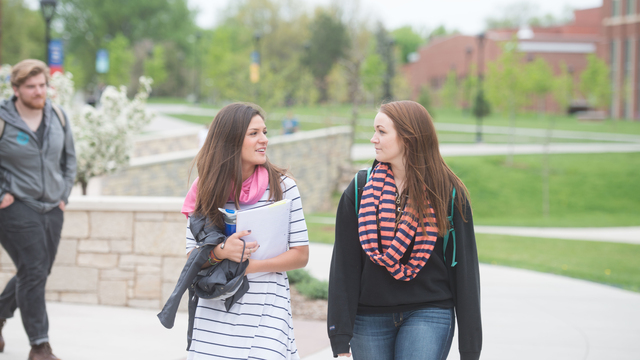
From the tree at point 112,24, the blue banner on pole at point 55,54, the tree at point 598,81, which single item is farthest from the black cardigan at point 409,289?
the tree at point 112,24

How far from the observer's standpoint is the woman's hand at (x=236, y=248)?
2.61 m

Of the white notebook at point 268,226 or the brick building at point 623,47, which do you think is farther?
the brick building at point 623,47

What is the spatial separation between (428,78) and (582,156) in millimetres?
48073

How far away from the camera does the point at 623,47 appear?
180ft

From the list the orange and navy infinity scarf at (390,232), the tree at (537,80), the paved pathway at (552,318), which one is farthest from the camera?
the tree at (537,80)

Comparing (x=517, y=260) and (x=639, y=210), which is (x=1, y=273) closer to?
(x=517, y=260)

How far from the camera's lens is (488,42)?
60688 millimetres

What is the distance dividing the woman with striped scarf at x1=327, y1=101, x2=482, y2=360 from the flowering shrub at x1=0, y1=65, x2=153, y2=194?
20.8 ft

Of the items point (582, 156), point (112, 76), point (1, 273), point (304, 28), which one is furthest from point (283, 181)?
point (304, 28)

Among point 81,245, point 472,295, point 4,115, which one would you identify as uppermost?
point 4,115

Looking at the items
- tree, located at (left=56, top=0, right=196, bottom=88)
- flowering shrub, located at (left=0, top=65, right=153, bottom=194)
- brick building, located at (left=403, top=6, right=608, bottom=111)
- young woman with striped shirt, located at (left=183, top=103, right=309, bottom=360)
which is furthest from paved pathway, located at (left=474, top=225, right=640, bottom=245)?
tree, located at (left=56, top=0, right=196, bottom=88)

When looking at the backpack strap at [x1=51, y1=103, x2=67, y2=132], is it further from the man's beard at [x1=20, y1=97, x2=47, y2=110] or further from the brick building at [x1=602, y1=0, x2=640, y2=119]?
the brick building at [x1=602, y1=0, x2=640, y2=119]

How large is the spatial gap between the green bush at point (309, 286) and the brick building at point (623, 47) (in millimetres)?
51542

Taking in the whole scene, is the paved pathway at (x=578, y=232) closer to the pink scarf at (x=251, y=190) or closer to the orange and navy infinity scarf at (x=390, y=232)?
the orange and navy infinity scarf at (x=390, y=232)
